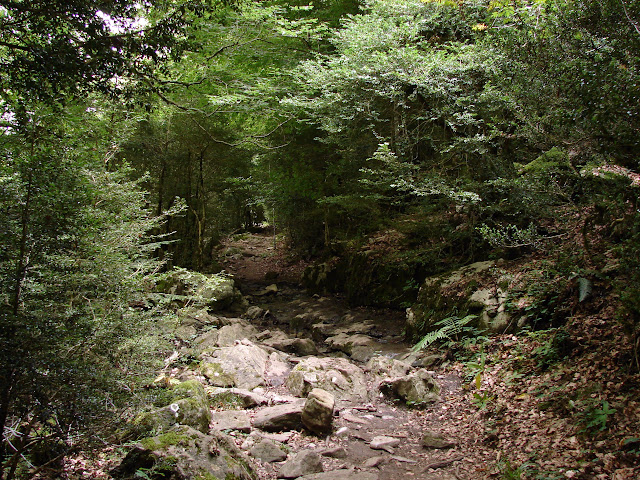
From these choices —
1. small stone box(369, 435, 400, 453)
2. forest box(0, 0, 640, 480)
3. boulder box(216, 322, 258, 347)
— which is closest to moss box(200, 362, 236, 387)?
forest box(0, 0, 640, 480)

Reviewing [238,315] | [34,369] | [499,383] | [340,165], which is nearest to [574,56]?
[499,383]

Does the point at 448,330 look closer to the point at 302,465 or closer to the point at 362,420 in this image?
the point at 362,420

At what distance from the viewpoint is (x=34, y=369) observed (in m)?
2.42

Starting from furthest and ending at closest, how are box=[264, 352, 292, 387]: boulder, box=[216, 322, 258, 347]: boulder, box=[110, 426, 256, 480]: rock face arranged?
box=[216, 322, 258, 347]: boulder
box=[264, 352, 292, 387]: boulder
box=[110, 426, 256, 480]: rock face

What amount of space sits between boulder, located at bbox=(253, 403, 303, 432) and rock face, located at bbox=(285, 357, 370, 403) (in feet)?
2.97

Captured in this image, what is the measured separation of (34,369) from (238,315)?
10220 mm

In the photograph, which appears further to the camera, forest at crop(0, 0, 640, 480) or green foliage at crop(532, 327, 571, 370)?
green foliage at crop(532, 327, 571, 370)

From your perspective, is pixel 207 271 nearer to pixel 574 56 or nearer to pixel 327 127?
pixel 327 127

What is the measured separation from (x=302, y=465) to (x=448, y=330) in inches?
158

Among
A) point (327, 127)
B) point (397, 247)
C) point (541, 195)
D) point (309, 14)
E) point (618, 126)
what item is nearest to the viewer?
point (618, 126)

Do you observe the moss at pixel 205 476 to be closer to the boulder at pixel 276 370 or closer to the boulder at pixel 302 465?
the boulder at pixel 302 465

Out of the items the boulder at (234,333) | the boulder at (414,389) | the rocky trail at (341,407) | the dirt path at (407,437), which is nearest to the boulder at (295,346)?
the rocky trail at (341,407)

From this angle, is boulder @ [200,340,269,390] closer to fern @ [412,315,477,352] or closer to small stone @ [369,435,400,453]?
small stone @ [369,435,400,453]

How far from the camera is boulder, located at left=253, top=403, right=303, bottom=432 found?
16.7ft
